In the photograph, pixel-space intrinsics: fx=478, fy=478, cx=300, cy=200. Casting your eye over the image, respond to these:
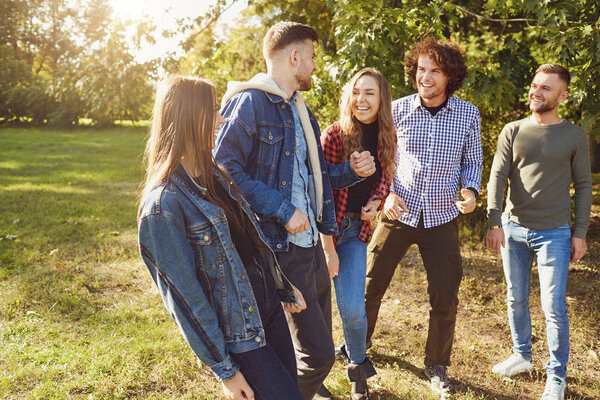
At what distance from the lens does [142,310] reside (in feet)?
16.5

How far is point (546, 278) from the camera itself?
3.55 meters

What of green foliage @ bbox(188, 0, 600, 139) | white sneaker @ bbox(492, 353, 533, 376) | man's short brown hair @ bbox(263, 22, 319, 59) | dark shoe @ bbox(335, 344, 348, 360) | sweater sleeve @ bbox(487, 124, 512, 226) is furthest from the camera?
green foliage @ bbox(188, 0, 600, 139)

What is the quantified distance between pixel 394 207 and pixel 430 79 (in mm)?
1010

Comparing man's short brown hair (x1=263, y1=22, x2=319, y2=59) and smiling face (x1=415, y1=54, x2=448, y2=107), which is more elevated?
man's short brown hair (x1=263, y1=22, x2=319, y2=59)

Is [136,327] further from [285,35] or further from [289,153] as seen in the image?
[285,35]

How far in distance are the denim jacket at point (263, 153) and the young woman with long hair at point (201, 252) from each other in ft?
0.66

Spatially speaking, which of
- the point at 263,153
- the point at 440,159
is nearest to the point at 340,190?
the point at 440,159

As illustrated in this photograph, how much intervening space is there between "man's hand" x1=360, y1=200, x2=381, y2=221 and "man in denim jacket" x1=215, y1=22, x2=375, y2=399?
669mm

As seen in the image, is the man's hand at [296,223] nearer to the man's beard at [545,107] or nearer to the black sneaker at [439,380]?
the black sneaker at [439,380]

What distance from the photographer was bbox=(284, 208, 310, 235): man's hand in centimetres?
245

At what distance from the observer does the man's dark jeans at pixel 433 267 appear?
3.59 m

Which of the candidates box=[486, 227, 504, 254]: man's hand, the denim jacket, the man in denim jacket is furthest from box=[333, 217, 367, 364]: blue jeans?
box=[486, 227, 504, 254]: man's hand

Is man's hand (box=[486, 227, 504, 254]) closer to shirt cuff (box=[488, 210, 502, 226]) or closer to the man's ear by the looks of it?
shirt cuff (box=[488, 210, 502, 226])

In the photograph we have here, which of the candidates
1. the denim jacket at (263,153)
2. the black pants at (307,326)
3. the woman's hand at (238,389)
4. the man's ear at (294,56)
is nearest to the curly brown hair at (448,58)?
the man's ear at (294,56)
